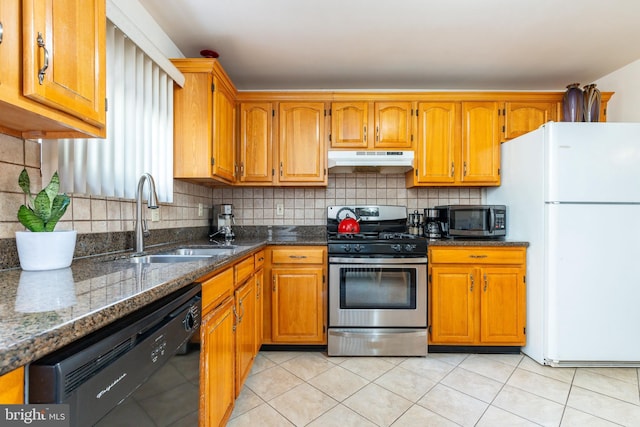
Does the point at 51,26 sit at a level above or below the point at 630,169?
→ above

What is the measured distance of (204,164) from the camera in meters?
2.09

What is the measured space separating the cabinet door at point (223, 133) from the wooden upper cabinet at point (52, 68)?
1078 mm

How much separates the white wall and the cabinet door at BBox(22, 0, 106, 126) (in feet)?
12.1

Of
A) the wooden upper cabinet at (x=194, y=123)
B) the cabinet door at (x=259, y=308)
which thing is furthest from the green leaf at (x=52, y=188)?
the cabinet door at (x=259, y=308)

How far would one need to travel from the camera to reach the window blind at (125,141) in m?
1.32

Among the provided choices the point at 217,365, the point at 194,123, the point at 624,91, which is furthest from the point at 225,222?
the point at 624,91

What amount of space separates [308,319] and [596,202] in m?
2.25

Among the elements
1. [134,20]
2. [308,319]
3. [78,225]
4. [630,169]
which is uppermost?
[134,20]

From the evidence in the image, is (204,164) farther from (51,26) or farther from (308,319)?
(308,319)

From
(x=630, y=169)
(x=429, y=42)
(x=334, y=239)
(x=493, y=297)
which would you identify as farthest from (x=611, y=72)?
(x=334, y=239)

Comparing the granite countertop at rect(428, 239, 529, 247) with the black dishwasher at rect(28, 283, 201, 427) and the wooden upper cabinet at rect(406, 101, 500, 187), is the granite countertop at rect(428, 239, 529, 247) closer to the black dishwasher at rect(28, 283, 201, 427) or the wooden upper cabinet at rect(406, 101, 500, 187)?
the wooden upper cabinet at rect(406, 101, 500, 187)
